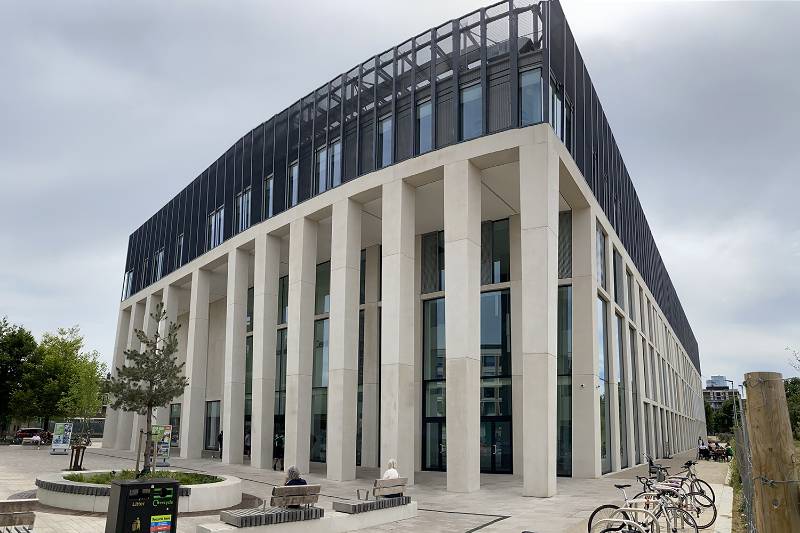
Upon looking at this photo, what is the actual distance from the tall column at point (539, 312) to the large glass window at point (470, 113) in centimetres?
219

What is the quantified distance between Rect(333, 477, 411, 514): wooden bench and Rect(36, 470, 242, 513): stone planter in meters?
3.80

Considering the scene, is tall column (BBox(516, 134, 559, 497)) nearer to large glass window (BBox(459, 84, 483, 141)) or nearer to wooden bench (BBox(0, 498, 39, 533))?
large glass window (BBox(459, 84, 483, 141))

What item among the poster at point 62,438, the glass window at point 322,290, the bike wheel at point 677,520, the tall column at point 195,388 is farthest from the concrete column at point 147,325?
the bike wheel at point 677,520

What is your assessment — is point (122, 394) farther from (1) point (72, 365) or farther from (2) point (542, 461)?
(1) point (72, 365)

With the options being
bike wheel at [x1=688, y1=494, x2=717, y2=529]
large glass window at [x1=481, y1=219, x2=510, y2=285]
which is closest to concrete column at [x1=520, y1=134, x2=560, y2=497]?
bike wheel at [x1=688, y1=494, x2=717, y2=529]

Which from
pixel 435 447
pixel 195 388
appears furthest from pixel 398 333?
pixel 195 388

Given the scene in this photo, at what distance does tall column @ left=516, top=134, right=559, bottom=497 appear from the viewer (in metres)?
18.9

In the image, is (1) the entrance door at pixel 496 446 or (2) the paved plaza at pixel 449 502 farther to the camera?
(1) the entrance door at pixel 496 446

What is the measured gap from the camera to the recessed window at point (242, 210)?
34656 mm

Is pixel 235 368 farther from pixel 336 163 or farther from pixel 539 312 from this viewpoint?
pixel 539 312

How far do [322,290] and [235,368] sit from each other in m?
6.18

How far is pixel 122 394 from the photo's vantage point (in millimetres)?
17344

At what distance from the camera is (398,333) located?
883 inches

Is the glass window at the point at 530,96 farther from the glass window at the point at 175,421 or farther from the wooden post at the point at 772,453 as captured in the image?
the glass window at the point at 175,421
